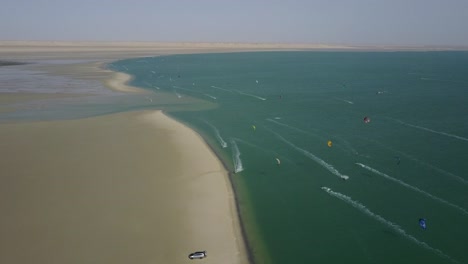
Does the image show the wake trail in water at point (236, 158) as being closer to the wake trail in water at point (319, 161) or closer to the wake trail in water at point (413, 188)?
the wake trail in water at point (319, 161)

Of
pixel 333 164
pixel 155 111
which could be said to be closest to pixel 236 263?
pixel 333 164

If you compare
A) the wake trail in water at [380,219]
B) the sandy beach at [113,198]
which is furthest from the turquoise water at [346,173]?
the sandy beach at [113,198]

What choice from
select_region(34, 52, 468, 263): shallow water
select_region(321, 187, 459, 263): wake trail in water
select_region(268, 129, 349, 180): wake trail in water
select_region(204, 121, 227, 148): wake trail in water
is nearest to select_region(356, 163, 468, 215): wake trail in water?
select_region(34, 52, 468, 263): shallow water

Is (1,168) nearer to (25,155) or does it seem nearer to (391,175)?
(25,155)

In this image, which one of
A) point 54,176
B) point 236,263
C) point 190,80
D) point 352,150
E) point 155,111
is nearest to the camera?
point 236,263

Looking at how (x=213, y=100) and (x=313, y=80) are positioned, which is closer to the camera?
(x=213, y=100)

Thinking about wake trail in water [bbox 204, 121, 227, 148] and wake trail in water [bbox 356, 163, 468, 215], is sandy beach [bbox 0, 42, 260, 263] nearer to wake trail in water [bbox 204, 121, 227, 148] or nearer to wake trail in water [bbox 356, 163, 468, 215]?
wake trail in water [bbox 204, 121, 227, 148]
